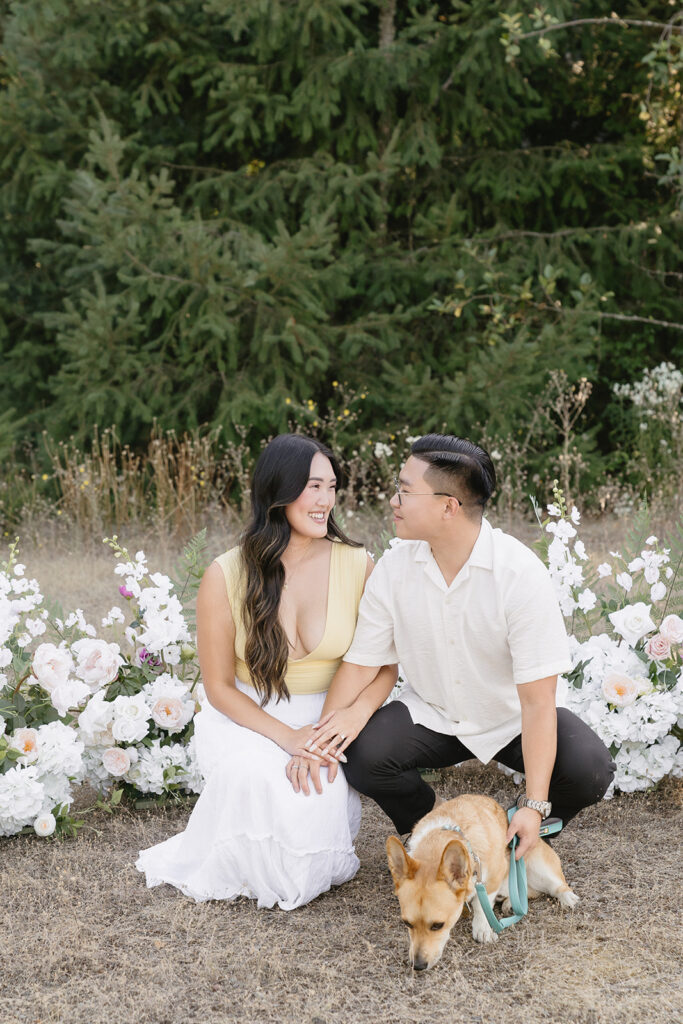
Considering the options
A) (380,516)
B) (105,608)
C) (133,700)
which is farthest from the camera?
(380,516)

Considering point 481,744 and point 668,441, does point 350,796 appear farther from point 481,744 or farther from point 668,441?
point 668,441

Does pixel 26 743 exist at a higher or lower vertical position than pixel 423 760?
lower

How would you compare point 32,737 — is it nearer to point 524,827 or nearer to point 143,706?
point 143,706

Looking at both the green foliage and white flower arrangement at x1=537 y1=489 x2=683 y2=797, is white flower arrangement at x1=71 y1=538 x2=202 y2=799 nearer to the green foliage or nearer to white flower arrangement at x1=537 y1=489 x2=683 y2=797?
white flower arrangement at x1=537 y1=489 x2=683 y2=797

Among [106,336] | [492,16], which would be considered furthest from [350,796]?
[492,16]

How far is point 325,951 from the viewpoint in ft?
9.19

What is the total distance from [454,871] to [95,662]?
1.71m

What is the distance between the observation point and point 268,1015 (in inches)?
Result: 98.0

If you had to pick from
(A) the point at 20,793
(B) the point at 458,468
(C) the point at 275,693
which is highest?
(B) the point at 458,468

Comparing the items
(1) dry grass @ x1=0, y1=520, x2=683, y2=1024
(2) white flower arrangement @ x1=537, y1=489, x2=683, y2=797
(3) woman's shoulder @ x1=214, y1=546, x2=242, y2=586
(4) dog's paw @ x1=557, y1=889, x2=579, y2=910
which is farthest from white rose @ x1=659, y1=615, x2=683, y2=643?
(3) woman's shoulder @ x1=214, y1=546, x2=242, y2=586

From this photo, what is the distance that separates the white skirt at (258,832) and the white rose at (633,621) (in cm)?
126

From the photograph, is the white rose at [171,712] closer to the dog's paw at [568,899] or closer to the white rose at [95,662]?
the white rose at [95,662]

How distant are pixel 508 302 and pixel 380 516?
2533 mm

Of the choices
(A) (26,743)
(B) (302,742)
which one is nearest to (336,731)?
(B) (302,742)
